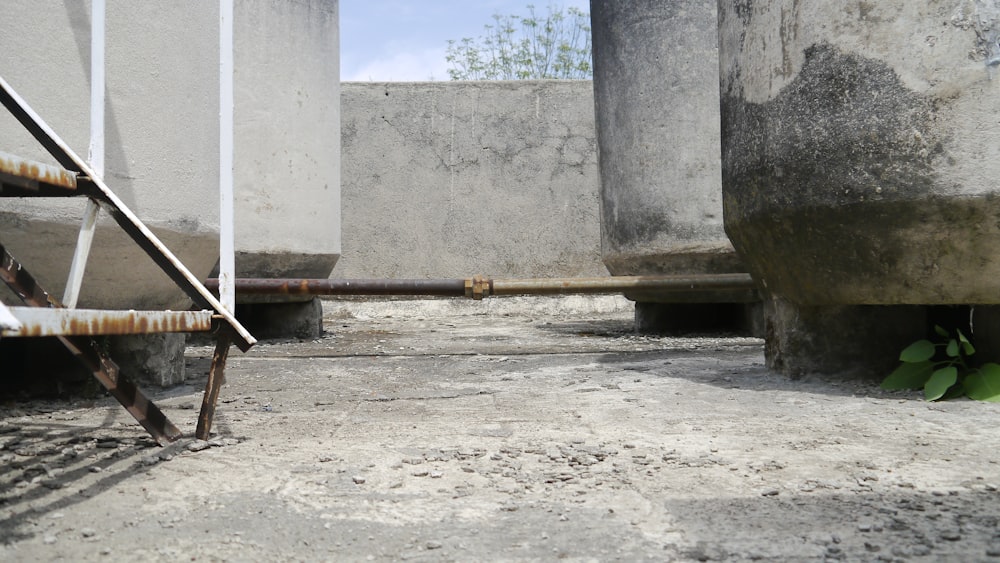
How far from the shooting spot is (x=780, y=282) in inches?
116

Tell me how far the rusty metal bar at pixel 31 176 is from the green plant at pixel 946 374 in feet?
7.68

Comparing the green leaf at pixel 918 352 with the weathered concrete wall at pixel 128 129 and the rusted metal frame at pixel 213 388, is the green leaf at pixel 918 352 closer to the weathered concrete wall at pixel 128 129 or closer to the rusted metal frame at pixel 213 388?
the rusted metal frame at pixel 213 388

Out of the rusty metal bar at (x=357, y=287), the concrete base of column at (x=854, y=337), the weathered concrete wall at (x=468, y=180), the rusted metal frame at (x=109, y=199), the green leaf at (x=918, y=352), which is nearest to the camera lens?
the rusted metal frame at (x=109, y=199)

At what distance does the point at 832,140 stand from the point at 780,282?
0.58 meters

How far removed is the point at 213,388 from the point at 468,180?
231 inches

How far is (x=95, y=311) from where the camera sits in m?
1.55

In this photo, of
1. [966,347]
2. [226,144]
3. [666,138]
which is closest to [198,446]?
[226,144]

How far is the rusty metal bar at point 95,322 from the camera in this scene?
1250mm

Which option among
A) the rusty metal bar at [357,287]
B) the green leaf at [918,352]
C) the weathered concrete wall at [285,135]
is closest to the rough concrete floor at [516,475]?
the green leaf at [918,352]

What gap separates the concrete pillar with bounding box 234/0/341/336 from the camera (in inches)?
177

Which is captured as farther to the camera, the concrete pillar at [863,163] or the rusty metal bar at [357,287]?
the rusty metal bar at [357,287]

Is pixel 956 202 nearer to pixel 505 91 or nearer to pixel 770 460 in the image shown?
pixel 770 460

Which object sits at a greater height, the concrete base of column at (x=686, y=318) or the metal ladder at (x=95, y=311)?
the metal ladder at (x=95, y=311)

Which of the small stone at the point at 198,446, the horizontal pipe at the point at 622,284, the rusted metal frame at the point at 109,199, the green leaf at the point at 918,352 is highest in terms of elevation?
the rusted metal frame at the point at 109,199
